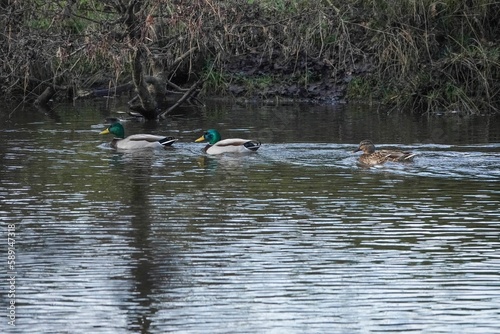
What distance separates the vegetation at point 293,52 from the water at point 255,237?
241 cm

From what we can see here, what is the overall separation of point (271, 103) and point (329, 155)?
824cm

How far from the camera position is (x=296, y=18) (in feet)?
71.1

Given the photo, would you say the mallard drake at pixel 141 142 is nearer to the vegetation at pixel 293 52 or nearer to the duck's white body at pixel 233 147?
the duck's white body at pixel 233 147

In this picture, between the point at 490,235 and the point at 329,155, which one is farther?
the point at 329,155

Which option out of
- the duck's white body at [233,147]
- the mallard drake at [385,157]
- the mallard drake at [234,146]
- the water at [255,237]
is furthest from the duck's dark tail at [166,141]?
the mallard drake at [385,157]

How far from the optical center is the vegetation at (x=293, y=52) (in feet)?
65.0

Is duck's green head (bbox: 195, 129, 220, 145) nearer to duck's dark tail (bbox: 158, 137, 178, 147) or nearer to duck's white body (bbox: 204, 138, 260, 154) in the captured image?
duck's dark tail (bbox: 158, 137, 178, 147)

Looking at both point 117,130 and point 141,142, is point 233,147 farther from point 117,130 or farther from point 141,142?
point 117,130

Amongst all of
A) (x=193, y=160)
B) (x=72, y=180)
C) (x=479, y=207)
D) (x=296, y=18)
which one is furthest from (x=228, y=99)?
(x=479, y=207)

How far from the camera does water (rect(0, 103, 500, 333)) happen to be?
828 cm

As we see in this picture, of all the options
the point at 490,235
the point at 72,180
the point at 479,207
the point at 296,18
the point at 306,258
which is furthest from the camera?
the point at 296,18

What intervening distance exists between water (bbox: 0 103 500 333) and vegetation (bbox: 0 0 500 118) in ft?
7.90

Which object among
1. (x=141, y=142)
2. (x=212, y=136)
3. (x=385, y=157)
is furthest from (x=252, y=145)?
(x=385, y=157)

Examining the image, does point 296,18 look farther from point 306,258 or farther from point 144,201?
point 306,258
